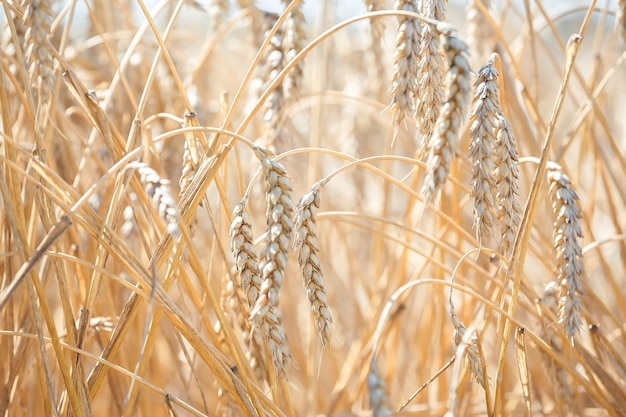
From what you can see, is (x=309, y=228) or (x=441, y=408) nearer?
(x=309, y=228)

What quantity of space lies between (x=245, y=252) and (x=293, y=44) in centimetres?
45

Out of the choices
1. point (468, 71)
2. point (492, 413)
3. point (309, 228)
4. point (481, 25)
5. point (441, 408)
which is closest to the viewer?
point (468, 71)

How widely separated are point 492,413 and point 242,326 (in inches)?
16.5

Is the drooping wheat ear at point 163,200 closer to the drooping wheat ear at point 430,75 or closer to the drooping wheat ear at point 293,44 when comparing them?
the drooping wheat ear at point 430,75

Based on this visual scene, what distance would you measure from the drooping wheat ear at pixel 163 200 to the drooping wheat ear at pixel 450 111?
9.9 inches

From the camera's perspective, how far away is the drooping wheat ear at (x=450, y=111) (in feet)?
2.06

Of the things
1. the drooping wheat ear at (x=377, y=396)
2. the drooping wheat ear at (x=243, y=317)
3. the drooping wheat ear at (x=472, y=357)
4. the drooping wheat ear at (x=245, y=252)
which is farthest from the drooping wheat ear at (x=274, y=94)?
the drooping wheat ear at (x=377, y=396)

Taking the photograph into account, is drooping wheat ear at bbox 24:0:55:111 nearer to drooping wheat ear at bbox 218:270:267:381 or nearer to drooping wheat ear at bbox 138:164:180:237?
drooping wheat ear at bbox 138:164:180:237

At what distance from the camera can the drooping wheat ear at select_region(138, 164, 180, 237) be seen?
0.65 meters

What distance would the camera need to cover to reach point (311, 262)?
0.75 metres

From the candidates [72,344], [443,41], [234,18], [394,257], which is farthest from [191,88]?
[443,41]

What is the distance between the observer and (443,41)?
2.12 ft

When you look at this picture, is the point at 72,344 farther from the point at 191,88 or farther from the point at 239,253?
the point at 191,88

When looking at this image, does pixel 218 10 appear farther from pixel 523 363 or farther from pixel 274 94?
pixel 523 363
